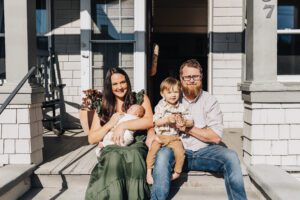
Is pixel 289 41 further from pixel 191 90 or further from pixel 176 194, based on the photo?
pixel 176 194

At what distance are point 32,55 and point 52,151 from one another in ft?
3.74

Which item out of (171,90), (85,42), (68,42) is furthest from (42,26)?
(171,90)

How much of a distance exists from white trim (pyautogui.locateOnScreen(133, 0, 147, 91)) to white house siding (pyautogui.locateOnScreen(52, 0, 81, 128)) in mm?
960

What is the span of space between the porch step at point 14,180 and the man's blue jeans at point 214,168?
1118 mm

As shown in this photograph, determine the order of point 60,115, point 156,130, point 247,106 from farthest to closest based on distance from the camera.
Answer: point 60,115
point 247,106
point 156,130

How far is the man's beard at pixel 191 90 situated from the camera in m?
2.89

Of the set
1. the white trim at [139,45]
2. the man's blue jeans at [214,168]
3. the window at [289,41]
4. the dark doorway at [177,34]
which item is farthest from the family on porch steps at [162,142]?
the dark doorway at [177,34]

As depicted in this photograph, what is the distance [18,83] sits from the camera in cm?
321

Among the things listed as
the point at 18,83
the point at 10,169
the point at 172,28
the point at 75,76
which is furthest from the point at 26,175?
the point at 172,28

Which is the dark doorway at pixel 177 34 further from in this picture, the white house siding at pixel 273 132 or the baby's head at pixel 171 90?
the baby's head at pixel 171 90

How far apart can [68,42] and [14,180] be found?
318 cm

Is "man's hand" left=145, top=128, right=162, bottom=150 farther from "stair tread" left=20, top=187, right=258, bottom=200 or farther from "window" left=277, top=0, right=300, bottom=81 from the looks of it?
"window" left=277, top=0, right=300, bottom=81

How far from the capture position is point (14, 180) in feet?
9.09

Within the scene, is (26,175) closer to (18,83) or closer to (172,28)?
(18,83)
